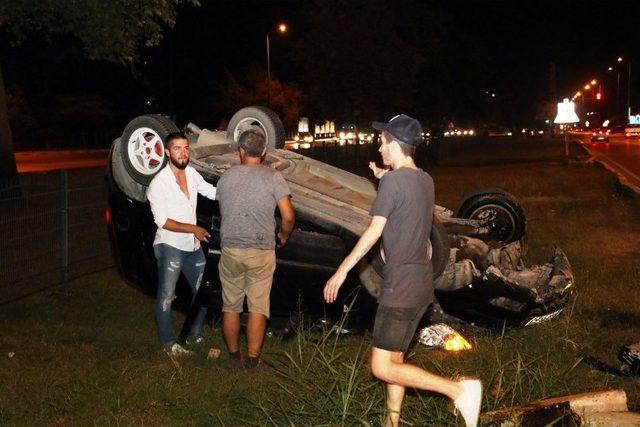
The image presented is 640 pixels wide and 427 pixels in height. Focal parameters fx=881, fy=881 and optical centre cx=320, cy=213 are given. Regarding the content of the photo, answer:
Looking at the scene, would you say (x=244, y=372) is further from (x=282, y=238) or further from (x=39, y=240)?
(x=39, y=240)

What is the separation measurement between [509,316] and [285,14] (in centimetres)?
5119

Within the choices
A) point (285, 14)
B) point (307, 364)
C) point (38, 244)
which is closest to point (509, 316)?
point (307, 364)

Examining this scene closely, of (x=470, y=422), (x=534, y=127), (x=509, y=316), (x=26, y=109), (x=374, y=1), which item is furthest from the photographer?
(x=534, y=127)

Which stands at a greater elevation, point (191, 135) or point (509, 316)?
point (191, 135)

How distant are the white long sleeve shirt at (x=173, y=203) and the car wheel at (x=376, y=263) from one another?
1.25m

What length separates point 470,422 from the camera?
4469 mm

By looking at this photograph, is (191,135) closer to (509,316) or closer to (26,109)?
(509,316)

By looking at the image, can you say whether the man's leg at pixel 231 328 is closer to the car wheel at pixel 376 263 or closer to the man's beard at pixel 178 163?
the car wheel at pixel 376 263

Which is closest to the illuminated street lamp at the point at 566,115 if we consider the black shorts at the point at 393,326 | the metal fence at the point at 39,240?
the metal fence at the point at 39,240

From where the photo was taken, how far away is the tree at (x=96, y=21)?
1867 centimetres

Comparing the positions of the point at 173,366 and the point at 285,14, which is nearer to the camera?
the point at 173,366

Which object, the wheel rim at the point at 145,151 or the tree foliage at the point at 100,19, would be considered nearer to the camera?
the wheel rim at the point at 145,151

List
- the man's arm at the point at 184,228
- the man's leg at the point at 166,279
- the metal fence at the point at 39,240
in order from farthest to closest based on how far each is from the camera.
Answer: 1. the metal fence at the point at 39,240
2. the man's leg at the point at 166,279
3. the man's arm at the point at 184,228

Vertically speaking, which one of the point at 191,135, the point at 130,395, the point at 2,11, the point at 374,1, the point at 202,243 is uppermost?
the point at 374,1
